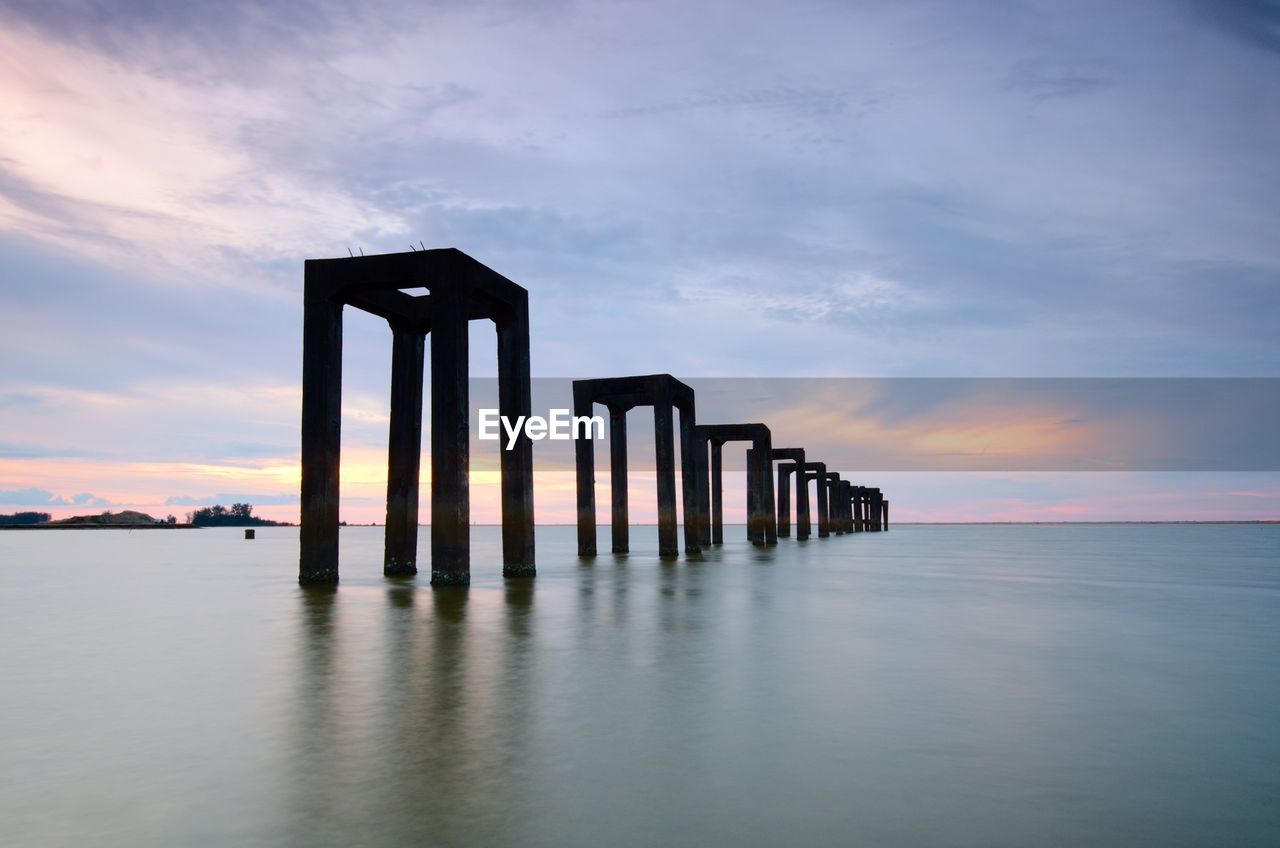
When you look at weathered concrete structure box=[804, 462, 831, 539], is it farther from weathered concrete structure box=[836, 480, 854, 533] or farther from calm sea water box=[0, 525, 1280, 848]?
calm sea water box=[0, 525, 1280, 848]

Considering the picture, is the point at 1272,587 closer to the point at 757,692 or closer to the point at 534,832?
the point at 757,692

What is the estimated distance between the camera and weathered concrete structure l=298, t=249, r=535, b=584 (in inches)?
755

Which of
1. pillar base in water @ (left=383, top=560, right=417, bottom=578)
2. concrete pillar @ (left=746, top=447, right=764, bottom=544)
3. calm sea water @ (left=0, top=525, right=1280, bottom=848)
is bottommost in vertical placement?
calm sea water @ (left=0, top=525, right=1280, bottom=848)

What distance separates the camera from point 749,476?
51031mm

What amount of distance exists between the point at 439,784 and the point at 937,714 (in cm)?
425

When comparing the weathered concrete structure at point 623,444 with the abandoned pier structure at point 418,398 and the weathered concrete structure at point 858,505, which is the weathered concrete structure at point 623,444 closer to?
the abandoned pier structure at point 418,398

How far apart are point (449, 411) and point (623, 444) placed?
53.9 feet

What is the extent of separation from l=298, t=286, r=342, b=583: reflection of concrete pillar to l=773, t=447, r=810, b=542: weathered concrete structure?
1552 inches

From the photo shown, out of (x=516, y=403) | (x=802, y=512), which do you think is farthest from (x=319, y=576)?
(x=802, y=512)

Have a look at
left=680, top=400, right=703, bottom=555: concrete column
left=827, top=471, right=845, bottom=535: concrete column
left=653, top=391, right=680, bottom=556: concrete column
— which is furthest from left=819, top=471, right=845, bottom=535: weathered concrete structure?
left=653, top=391, right=680, bottom=556: concrete column

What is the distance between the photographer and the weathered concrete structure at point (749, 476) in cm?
4765

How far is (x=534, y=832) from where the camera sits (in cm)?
450

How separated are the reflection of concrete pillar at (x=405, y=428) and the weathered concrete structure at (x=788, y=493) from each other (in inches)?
1416

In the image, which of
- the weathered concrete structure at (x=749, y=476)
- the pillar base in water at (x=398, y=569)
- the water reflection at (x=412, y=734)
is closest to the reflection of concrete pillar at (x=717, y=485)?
the weathered concrete structure at (x=749, y=476)
